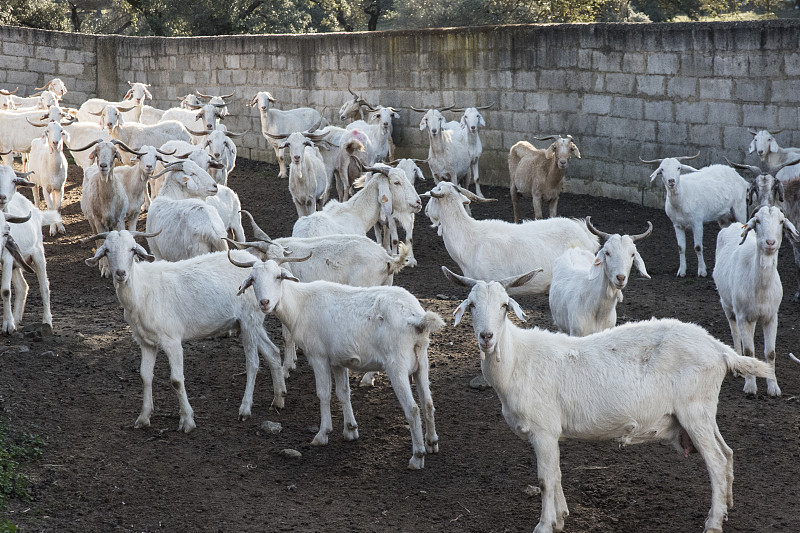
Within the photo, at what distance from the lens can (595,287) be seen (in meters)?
6.80

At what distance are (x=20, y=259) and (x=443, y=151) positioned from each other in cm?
790

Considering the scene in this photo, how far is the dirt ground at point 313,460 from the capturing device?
5.44 meters

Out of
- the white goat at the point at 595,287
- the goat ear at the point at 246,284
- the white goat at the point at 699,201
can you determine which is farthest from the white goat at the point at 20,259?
the white goat at the point at 699,201

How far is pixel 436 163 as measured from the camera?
1470cm

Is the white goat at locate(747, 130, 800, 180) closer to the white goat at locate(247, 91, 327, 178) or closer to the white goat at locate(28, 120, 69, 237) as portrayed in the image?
the white goat at locate(247, 91, 327, 178)

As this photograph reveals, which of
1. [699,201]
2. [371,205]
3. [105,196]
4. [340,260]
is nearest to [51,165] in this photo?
[105,196]

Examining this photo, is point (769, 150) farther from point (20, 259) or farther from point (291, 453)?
point (20, 259)

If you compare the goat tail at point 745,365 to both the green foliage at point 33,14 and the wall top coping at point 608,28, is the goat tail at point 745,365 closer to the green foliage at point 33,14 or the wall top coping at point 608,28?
the wall top coping at point 608,28

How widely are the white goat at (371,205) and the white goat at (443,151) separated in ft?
15.5

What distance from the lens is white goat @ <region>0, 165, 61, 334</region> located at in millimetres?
8492

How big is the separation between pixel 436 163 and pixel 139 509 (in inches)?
393

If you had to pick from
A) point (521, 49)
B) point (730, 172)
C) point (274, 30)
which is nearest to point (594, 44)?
point (521, 49)

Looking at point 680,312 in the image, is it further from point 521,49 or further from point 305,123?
point 305,123

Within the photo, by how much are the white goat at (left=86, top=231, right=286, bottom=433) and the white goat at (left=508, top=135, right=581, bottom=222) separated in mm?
6557
